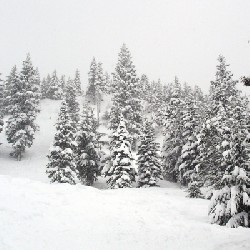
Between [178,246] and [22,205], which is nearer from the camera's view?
[178,246]

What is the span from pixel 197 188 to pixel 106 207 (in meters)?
10.2

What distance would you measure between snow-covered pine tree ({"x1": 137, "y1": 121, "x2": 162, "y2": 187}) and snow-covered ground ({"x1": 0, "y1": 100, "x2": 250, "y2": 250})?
10241 millimetres

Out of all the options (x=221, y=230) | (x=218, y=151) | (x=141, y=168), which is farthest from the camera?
(x=141, y=168)

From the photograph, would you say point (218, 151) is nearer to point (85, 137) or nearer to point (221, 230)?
point (221, 230)

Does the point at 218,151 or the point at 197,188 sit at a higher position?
the point at 218,151

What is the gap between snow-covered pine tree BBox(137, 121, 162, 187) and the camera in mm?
32219

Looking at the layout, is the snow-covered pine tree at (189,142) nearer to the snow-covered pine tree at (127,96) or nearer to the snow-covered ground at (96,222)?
the snow-covered ground at (96,222)

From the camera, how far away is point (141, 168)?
33281mm

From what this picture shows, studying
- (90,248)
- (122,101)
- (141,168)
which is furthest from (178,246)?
(122,101)

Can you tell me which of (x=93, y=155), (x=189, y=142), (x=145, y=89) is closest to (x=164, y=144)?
(x=189, y=142)

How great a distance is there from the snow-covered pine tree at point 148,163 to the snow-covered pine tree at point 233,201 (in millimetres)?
16326

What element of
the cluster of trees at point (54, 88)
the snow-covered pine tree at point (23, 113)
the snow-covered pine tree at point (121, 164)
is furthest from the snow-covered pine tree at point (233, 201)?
the cluster of trees at point (54, 88)

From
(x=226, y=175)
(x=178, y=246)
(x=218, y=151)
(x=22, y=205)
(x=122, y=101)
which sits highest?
(x=122, y=101)

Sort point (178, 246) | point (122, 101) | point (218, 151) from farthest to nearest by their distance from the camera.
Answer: point (122, 101) → point (218, 151) → point (178, 246)
